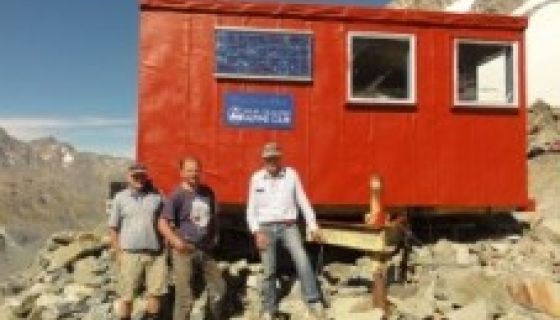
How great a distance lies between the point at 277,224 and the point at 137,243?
1919mm

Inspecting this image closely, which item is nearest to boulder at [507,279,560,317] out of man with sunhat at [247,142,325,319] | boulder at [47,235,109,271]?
man with sunhat at [247,142,325,319]

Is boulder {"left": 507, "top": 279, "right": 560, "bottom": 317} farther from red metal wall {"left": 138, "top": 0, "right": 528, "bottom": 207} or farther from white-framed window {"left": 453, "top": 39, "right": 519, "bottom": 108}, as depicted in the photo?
white-framed window {"left": 453, "top": 39, "right": 519, "bottom": 108}

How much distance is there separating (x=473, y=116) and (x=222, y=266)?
16.9 feet

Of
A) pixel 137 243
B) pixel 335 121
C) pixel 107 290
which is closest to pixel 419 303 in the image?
pixel 335 121

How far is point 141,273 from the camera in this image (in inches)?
504

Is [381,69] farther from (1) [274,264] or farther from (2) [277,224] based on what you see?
(1) [274,264]

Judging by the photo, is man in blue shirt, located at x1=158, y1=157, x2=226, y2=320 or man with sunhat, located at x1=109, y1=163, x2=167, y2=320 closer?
man in blue shirt, located at x1=158, y1=157, x2=226, y2=320

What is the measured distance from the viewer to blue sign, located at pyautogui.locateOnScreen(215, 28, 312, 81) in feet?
51.5

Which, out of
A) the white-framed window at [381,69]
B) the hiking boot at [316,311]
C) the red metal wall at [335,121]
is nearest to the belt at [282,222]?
the hiking boot at [316,311]

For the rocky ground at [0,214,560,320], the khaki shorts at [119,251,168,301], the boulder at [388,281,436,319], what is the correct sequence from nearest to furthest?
the khaki shorts at [119,251,168,301]
the boulder at [388,281,436,319]
the rocky ground at [0,214,560,320]

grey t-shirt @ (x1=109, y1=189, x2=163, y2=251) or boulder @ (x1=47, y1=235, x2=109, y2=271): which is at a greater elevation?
grey t-shirt @ (x1=109, y1=189, x2=163, y2=251)

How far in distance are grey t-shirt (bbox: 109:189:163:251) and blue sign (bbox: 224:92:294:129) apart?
313cm

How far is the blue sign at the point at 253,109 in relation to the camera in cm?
1569

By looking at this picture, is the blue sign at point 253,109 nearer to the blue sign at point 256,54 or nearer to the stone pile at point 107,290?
the blue sign at point 256,54
